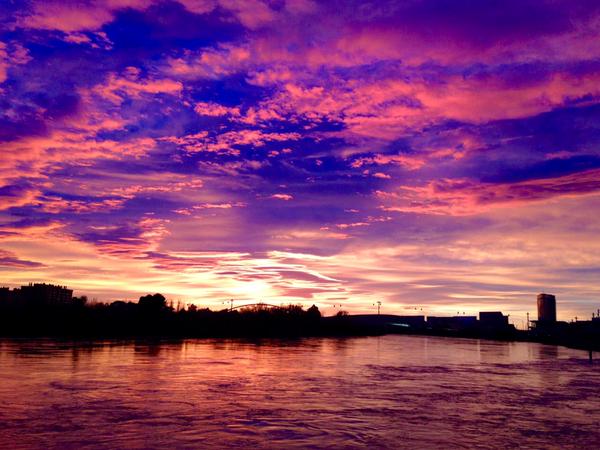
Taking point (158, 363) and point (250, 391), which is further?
point (158, 363)

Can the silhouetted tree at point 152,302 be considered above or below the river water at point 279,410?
above

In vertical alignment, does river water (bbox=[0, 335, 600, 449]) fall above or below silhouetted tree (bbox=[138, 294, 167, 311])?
below

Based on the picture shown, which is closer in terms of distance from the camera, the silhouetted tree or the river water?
the river water

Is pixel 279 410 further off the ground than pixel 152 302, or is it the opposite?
pixel 152 302

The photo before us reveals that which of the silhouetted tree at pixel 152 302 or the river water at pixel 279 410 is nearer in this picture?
the river water at pixel 279 410

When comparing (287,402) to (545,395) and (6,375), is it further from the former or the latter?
(6,375)

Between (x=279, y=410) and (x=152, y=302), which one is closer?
(x=279, y=410)

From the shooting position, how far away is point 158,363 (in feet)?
164

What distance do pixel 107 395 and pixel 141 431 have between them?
939 centimetres

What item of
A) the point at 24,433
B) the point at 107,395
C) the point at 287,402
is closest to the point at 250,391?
the point at 287,402

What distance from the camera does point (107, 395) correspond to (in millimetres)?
28469

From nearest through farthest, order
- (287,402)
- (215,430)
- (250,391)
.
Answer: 1. (215,430)
2. (287,402)
3. (250,391)

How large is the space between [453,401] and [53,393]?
848 inches

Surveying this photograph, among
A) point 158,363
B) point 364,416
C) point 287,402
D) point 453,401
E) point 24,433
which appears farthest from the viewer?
point 158,363
